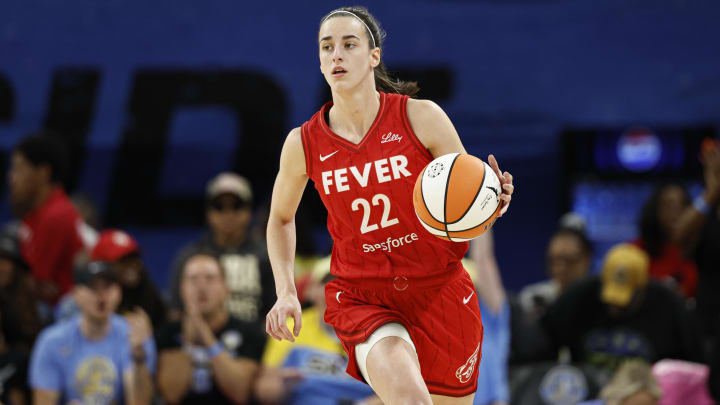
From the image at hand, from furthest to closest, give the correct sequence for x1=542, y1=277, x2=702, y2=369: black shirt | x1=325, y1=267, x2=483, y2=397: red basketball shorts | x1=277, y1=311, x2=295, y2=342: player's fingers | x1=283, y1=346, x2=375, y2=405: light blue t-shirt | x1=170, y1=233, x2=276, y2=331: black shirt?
x1=170, y1=233, x2=276, y2=331: black shirt → x1=542, y1=277, x2=702, y2=369: black shirt → x1=283, y1=346, x2=375, y2=405: light blue t-shirt → x1=325, y1=267, x2=483, y2=397: red basketball shorts → x1=277, y1=311, x2=295, y2=342: player's fingers

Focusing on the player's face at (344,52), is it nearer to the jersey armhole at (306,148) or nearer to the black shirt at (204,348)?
the jersey armhole at (306,148)

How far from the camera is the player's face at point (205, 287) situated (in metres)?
6.69

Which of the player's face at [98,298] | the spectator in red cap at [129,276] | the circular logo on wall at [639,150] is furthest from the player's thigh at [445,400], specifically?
the circular logo on wall at [639,150]

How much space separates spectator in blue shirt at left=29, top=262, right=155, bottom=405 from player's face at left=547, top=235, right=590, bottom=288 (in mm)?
3269

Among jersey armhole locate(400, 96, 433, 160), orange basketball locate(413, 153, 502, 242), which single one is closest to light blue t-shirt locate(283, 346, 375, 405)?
jersey armhole locate(400, 96, 433, 160)

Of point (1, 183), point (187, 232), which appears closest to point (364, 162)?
point (187, 232)

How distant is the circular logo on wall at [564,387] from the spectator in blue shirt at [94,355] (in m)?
2.64

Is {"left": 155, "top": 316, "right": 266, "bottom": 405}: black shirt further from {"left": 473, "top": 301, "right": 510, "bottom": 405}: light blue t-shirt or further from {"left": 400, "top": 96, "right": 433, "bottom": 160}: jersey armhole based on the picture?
{"left": 400, "top": 96, "right": 433, "bottom": 160}: jersey armhole

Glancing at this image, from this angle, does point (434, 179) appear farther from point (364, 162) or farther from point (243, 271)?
point (243, 271)

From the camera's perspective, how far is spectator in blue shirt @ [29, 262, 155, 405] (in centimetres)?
651

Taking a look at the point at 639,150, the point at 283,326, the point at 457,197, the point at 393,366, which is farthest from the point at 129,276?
the point at 639,150

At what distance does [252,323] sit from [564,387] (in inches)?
84.6

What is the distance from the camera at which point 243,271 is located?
7352 millimetres

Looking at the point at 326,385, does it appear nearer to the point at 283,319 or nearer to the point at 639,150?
the point at 283,319
